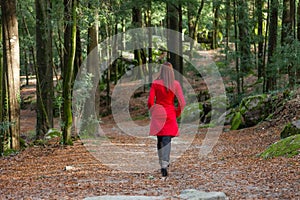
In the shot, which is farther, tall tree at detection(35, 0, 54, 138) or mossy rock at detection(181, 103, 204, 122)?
mossy rock at detection(181, 103, 204, 122)

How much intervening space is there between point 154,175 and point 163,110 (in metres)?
1.30

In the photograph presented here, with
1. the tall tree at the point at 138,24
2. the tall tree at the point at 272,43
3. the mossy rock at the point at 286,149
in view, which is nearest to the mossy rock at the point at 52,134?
the mossy rock at the point at 286,149

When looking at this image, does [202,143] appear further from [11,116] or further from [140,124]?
[140,124]

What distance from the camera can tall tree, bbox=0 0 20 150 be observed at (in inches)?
452

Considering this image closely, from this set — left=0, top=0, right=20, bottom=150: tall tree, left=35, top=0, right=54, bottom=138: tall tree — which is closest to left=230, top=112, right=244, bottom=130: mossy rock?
left=35, top=0, right=54, bottom=138: tall tree

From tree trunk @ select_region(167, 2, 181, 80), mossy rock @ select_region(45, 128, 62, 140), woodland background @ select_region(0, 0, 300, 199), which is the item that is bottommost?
mossy rock @ select_region(45, 128, 62, 140)

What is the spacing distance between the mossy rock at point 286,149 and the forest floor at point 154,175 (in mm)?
230

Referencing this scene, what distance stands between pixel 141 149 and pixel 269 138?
3.94m

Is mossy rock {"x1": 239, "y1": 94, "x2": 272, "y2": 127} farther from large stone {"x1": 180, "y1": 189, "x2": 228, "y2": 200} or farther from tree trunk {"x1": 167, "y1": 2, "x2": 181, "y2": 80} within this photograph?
large stone {"x1": 180, "y1": 189, "x2": 228, "y2": 200}

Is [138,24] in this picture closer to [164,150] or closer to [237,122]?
[237,122]

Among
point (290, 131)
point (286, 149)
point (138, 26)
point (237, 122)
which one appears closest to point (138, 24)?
point (138, 26)

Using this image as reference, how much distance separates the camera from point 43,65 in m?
15.8

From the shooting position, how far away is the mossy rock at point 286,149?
28.0ft

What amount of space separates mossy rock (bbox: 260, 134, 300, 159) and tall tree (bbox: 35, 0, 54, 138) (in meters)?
8.89
